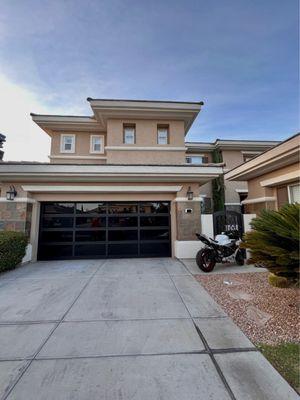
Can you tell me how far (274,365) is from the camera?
2422 mm

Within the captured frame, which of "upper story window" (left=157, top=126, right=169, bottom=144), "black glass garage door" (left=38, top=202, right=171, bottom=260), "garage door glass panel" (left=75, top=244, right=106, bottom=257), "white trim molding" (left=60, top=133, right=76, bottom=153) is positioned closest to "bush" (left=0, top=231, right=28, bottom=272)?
"black glass garage door" (left=38, top=202, right=171, bottom=260)

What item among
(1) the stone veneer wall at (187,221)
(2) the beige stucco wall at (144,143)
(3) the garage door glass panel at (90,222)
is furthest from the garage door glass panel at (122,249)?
(2) the beige stucco wall at (144,143)

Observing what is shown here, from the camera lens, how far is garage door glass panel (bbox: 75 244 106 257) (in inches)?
334

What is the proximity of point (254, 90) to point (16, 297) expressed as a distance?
1279 cm

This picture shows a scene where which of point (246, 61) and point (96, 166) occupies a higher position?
point (246, 61)

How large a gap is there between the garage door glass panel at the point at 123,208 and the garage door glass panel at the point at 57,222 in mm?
1695

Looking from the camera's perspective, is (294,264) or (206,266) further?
(206,266)

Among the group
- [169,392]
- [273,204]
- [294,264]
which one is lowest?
[169,392]

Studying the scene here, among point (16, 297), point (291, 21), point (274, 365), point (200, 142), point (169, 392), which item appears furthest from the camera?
point (200, 142)

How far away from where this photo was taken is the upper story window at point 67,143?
1270 cm

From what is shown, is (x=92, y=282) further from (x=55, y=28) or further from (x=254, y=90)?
(x=254, y=90)

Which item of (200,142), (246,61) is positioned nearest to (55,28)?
(246,61)

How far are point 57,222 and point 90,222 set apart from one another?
135 cm

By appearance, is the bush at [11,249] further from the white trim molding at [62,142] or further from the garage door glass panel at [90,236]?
the white trim molding at [62,142]
